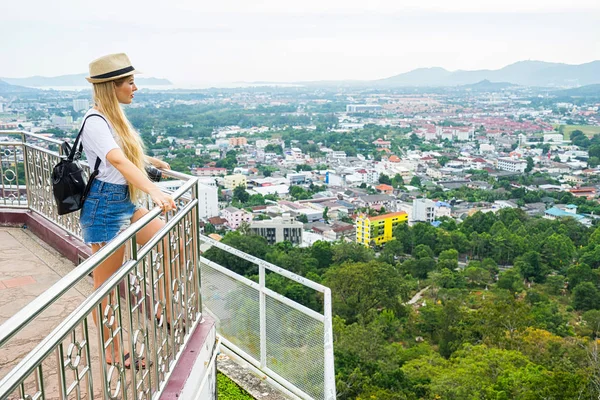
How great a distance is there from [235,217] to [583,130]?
58.0 metres

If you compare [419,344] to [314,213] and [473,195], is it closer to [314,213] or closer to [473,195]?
[314,213]

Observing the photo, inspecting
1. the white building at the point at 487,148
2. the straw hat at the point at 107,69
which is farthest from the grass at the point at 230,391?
the white building at the point at 487,148

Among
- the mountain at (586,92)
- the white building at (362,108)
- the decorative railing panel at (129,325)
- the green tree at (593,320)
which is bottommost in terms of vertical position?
the green tree at (593,320)

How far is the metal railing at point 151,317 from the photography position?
1.11 metres

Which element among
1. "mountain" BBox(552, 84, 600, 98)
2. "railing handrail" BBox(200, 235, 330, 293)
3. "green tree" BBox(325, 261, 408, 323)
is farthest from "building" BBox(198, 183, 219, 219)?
"mountain" BBox(552, 84, 600, 98)

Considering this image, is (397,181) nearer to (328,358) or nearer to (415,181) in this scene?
(415,181)

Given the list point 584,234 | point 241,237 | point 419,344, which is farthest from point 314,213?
point 419,344

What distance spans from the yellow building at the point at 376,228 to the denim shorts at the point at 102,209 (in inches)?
1044

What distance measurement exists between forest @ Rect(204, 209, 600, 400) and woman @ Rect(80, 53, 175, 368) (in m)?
2.49

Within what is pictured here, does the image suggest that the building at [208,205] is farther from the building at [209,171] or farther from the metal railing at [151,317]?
the metal railing at [151,317]

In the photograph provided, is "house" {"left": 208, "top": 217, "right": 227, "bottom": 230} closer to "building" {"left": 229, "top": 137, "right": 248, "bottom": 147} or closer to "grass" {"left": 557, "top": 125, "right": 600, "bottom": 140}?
"building" {"left": 229, "top": 137, "right": 248, "bottom": 147}

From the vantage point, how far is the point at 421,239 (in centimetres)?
2539

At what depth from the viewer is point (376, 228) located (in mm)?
28781

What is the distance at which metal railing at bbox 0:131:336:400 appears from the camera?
1110 mm
